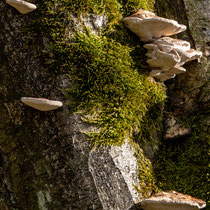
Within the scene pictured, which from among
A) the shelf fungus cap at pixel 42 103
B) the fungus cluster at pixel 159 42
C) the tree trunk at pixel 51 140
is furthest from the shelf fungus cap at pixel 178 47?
the shelf fungus cap at pixel 42 103

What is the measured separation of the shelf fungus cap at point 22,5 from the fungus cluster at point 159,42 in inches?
36.3

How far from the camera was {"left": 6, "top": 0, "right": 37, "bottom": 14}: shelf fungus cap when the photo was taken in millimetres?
2329

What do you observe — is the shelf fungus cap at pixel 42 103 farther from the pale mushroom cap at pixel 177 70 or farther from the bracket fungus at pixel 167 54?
the pale mushroom cap at pixel 177 70

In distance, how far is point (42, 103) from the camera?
7.16 feet

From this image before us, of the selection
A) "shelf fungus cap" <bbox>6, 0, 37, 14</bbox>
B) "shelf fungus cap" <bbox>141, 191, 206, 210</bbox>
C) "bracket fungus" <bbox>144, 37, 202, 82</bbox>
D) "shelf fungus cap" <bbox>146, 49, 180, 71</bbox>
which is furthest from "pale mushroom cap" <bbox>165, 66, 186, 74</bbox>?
"shelf fungus cap" <bbox>6, 0, 37, 14</bbox>

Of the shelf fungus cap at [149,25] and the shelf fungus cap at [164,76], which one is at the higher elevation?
the shelf fungus cap at [149,25]

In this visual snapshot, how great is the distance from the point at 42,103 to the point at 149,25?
1320mm

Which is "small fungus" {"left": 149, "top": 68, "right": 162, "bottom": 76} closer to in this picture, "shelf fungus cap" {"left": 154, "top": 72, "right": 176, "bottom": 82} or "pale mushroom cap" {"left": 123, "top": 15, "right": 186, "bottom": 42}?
"shelf fungus cap" {"left": 154, "top": 72, "right": 176, "bottom": 82}

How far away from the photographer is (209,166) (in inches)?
112

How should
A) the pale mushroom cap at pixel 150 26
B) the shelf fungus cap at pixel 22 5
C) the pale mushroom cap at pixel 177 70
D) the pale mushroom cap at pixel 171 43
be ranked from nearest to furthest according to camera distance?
the shelf fungus cap at pixel 22 5 → the pale mushroom cap at pixel 150 26 → the pale mushroom cap at pixel 171 43 → the pale mushroom cap at pixel 177 70

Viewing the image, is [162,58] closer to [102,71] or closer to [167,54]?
[167,54]

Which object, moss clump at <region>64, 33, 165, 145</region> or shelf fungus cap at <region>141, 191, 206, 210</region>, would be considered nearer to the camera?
shelf fungus cap at <region>141, 191, 206, 210</region>

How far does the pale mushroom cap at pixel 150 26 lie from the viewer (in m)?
2.71

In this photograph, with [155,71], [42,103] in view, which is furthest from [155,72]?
[42,103]
